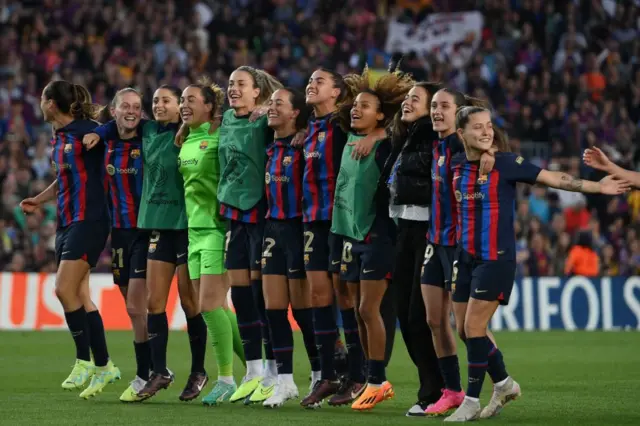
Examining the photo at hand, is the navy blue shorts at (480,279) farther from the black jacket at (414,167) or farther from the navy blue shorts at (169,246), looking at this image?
the navy blue shorts at (169,246)

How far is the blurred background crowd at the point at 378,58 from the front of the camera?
2231 cm

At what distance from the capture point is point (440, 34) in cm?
2550

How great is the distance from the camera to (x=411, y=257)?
9266 millimetres

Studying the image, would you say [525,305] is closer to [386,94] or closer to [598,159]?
[386,94]

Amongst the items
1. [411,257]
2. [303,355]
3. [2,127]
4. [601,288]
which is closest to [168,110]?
[411,257]

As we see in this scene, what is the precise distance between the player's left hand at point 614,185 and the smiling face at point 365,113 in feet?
6.49

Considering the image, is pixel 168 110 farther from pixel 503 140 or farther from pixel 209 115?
pixel 503 140

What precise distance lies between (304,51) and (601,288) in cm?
842

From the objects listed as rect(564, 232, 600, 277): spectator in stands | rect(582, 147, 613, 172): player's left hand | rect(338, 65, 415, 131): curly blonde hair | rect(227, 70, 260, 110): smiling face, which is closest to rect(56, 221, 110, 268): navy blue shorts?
rect(227, 70, 260, 110): smiling face

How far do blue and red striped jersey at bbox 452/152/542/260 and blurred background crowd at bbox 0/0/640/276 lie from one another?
497 inches

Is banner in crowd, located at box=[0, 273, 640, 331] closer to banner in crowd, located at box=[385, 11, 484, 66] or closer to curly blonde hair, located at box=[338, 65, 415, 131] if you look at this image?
banner in crowd, located at box=[385, 11, 484, 66]

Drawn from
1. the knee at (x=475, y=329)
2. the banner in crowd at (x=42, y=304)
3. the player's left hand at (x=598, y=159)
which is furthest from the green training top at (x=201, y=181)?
the banner in crowd at (x=42, y=304)

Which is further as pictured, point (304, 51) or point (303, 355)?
point (304, 51)

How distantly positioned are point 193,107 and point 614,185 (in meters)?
3.51
